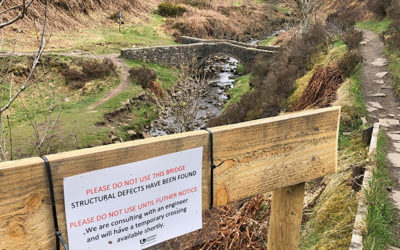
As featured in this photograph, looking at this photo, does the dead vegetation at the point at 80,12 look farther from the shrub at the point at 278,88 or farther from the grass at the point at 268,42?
the shrub at the point at 278,88

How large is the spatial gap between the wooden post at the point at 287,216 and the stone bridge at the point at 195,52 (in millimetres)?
22425

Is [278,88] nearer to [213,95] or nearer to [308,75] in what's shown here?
[308,75]

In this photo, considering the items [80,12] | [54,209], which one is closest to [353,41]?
[54,209]

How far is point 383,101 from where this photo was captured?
31.2 feet

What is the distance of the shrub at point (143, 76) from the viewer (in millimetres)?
20555

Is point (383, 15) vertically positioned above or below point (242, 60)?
above

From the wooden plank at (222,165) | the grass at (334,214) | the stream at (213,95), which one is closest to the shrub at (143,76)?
the stream at (213,95)

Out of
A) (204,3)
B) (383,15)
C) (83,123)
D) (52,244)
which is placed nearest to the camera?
(52,244)

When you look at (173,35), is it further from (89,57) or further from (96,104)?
(96,104)

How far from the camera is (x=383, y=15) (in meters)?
23.1

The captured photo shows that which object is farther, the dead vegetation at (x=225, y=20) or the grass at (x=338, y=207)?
the dead vegetation at (x=225, y=20)

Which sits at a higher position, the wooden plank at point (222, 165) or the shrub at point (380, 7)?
the shrub at point (380, 7)

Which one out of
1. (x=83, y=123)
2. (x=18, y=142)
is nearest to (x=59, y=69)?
(x=83, y=123)

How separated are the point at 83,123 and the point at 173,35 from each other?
1748 cm
